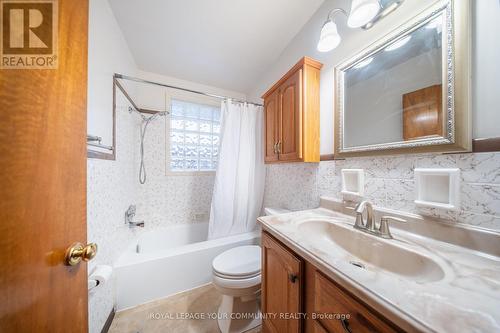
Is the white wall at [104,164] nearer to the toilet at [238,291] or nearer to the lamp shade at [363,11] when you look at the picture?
the toilet at [238,291]

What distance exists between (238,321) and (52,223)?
4.18 feet

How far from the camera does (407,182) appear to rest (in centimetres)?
74

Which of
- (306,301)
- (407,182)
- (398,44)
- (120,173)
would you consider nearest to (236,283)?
(306,301)

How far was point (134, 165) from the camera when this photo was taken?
1947mm

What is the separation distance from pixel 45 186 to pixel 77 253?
221mm

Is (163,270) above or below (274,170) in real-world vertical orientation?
below

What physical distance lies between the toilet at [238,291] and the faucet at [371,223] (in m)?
0.75

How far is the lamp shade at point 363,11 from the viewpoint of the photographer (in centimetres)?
77

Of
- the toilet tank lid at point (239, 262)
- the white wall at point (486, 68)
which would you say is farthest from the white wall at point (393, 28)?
the toilet tank lid at point (239, 262)

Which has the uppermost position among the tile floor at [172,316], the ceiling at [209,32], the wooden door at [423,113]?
the ceiling at [209,32]

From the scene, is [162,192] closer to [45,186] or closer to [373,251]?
[45,186]

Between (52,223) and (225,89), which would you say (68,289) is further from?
(225,89)

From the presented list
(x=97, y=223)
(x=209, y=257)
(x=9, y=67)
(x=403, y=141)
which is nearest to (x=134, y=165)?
(x=97, y=223)

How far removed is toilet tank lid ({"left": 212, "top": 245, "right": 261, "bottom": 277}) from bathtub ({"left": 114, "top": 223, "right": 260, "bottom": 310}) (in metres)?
0.35
